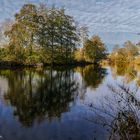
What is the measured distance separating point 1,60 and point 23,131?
40932 millimetres

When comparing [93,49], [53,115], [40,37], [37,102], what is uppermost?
[40,37]

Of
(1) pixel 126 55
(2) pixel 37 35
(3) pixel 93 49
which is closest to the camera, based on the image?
(2) pixel 37 35

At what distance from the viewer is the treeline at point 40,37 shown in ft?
184

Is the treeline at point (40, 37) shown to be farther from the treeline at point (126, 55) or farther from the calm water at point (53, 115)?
the treeline at point (126, 55)

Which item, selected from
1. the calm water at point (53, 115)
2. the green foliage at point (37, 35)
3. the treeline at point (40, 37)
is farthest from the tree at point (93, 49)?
the calm water at point (53, 115)

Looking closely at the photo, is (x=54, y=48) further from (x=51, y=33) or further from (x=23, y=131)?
(x=23, y=131)

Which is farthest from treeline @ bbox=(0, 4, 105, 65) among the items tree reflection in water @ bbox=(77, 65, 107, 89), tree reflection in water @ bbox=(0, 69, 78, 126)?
tree reflection in water @ bbox=(0, 69, 78, 126)

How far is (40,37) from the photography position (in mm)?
60125

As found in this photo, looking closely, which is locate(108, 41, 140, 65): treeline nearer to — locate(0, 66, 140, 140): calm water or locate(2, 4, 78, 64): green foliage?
locate(2, 4, 78, 64): green foliage

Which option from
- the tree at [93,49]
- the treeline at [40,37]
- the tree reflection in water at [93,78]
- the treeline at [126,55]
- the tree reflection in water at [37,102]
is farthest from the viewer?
the treeline at [126,55]

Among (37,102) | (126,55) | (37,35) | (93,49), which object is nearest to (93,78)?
(37,102)

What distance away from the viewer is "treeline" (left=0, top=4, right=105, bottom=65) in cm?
5597

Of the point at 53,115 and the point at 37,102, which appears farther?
the point at 37,102

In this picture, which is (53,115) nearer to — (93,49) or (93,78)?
(93,78)
